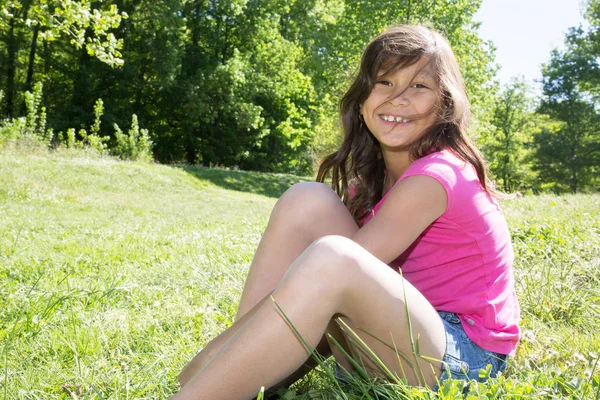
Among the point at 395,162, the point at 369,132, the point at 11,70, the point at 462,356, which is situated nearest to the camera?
the point at 462,356

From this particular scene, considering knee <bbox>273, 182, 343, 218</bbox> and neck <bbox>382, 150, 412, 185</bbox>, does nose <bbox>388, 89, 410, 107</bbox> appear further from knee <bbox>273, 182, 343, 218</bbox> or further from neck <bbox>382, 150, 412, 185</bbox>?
knee <bbox>273, 182, 343, 218</bbox>

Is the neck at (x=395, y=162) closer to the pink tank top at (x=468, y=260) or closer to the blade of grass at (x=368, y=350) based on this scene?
the pink tank top at (x=468, y=260)

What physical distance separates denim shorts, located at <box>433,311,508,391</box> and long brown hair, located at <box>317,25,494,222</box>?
574mm

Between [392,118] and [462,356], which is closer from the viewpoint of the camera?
[462,356]

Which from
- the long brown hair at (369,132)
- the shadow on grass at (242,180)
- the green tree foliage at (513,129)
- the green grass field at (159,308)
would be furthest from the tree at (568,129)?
the long brown hair at (369,132)

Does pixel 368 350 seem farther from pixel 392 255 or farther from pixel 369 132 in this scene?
pixel 369 132

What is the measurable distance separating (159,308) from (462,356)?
6.31 feet

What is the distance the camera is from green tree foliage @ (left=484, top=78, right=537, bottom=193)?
42.6 metres

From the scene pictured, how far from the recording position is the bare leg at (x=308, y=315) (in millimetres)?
1733

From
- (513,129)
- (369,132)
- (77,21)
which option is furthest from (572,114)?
(369,132)

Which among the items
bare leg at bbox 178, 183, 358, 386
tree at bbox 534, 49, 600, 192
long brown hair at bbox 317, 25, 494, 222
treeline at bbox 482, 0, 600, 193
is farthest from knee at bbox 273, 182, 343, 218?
tree at bbox 534, 49, 600, 192

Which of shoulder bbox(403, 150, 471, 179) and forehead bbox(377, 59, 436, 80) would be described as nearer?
shoulder bbox(403, 150, 471, 179)

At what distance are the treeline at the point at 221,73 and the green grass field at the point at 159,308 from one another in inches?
567

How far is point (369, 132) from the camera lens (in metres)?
2.92
